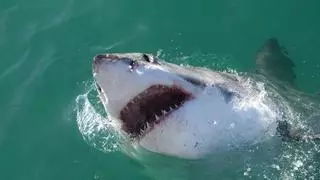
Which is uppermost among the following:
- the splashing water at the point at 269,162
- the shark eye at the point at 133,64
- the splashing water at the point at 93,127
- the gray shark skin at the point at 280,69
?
the gray shark skin at the point at 280,69

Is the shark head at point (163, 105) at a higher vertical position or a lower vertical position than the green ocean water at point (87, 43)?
lower

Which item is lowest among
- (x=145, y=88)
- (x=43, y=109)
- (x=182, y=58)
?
(x=145, y=88)

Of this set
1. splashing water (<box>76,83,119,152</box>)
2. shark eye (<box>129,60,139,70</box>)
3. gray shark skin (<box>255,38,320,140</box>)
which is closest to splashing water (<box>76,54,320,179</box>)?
splashing water (<box>76,83,119,152</box>)

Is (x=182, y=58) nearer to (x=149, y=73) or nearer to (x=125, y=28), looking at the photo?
(x=125, y=28)

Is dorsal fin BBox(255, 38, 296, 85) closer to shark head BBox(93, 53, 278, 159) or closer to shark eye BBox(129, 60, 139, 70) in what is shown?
shark head BBox(93, 53, 278, 159)

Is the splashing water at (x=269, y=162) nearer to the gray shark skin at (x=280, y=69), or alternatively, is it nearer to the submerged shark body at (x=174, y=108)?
the submerged shark body at (x=174, y=108)

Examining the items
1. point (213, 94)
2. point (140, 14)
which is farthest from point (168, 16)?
point (213, 94)

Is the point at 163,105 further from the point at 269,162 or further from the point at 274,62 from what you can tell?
the point at 274,62

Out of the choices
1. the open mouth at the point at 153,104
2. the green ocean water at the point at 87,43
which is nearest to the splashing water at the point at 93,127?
the green ocean water at the point at 87,43
